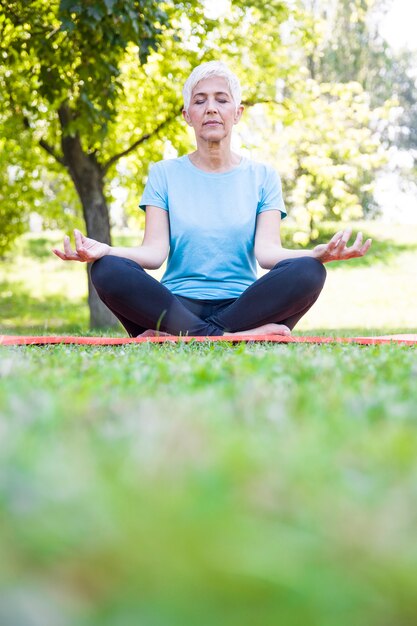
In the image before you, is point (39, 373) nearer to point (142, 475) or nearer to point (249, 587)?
point (142, 475)

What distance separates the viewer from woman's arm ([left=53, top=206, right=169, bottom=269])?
4000 mm

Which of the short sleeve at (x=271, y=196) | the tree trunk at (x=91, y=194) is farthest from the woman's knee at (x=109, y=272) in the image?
the tree trunk at (x=91, y=194)

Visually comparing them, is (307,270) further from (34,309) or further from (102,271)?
(34,309)

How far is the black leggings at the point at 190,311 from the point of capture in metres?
4.07

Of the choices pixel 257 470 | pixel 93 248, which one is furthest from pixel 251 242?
pixel 257 470

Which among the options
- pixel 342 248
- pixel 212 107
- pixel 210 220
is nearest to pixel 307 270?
pixel 342 248

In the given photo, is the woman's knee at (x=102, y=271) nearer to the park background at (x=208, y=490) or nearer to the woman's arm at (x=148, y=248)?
the woman's arm at (x=148, y=248)

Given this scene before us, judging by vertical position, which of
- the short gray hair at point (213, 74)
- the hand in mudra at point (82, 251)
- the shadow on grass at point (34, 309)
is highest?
the short gray hair at point (213, 74)

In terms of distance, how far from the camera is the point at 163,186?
15.9ft

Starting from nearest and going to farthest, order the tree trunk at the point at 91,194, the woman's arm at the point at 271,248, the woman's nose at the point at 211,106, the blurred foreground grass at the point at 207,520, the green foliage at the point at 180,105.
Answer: the blurred foreground grass at the point at 207,520 → the woman's arm at the point at 271,248 → the woman's nose at the point at 211,106 → the green foliage at the point at 180,105 → the tree trunk at the point at 91,194

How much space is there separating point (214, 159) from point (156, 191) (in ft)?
1.42

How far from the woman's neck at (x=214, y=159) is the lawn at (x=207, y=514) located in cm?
357

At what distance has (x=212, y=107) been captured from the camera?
4.55m

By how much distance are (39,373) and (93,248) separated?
1980 millimetres
